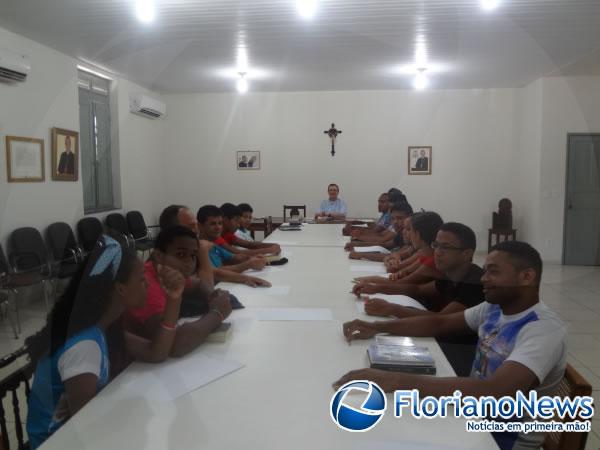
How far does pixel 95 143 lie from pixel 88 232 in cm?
139

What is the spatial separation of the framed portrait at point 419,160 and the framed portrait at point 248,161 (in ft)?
8.02

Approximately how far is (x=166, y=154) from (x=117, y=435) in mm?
7489

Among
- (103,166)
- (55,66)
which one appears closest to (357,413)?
(55,66)

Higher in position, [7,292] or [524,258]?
[524,258]

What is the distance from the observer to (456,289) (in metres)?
2.17

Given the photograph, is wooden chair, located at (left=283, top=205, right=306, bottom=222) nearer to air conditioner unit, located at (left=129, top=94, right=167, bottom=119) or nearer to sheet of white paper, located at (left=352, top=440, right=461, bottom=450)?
air conditioner unit, located at (left=129, top=94, right=167, bottom=119)

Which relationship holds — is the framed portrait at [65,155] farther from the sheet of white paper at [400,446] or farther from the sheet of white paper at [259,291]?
the sheet of white paper at [400,446]

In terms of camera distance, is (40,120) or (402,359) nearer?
(402,359)

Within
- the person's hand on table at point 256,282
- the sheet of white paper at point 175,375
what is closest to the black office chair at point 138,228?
the person's hand on table at point 256,282

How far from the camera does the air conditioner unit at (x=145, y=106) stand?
22.9 feet

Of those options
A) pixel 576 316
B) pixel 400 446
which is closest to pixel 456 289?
pixel 400 446

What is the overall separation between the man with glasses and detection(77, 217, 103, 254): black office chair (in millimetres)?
4172

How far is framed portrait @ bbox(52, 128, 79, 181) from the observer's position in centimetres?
527

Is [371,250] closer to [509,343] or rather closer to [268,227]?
[509,343]
